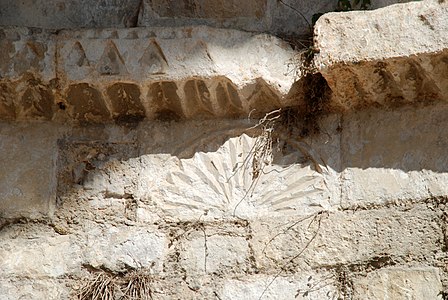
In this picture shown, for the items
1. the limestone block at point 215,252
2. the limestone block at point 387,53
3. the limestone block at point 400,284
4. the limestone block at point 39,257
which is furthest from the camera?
the limestone block at point 39,257

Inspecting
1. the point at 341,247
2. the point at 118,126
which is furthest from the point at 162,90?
the point at 341,247

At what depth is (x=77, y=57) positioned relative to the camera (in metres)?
4.48

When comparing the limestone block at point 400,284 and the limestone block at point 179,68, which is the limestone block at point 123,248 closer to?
the limestone block at point 179,68

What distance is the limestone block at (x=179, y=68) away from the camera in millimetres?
4406

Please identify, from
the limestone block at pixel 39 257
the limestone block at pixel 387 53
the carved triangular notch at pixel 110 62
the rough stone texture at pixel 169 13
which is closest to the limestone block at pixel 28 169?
the limestone block at pixel 39 257

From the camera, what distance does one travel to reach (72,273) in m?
4.43

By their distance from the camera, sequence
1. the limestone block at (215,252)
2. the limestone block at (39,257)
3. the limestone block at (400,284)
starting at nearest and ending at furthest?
the limestone block at (400,284) < the limestone block at (215,252) < the limestone block at (39,257)

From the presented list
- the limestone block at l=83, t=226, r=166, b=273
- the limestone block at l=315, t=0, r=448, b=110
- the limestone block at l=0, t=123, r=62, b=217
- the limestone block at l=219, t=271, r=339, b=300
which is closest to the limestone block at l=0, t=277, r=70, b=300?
the limestone block at l=83, t=226, r=166, b=273

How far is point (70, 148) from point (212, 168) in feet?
1.86

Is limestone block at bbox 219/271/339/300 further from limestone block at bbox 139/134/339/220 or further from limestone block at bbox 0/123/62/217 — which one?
Result: limestone block at bbox 0/123/62/217

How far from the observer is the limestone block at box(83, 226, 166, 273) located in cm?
440

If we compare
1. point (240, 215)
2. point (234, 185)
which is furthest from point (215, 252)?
point (234, 185)

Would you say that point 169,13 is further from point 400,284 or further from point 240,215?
point 400,284

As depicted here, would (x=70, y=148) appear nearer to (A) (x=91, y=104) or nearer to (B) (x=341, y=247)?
(A) (x=91, y=104)
